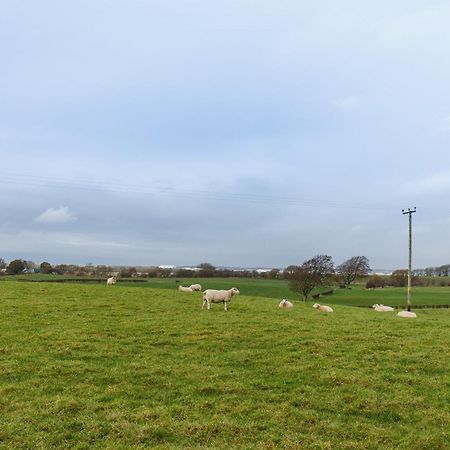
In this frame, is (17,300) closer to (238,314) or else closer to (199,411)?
(238,314)

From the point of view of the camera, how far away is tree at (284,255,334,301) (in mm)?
74875

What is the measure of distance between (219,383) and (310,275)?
214 ft

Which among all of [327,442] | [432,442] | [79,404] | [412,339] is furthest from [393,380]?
[79,404]

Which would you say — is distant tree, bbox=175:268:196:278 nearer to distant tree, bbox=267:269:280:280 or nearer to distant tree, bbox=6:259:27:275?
distant tree, bbox=267:269:280:280

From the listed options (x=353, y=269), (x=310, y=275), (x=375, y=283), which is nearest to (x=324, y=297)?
(x=310, y=275)

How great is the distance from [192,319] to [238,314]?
2895mm

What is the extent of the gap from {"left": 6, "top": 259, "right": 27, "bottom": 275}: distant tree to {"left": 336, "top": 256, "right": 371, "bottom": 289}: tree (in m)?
74.6

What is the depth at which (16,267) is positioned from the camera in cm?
9088

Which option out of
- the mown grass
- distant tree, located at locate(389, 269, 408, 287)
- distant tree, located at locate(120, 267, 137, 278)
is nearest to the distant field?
the mown grass

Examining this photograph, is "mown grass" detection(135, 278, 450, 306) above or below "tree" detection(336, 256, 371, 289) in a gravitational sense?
below

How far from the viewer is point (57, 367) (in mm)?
12953

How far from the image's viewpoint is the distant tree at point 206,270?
119750 mm

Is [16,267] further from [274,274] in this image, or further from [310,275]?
[274,274]

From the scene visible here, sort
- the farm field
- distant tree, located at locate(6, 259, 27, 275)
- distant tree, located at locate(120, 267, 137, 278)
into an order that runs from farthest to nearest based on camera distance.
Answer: distant tree, located at locate(120, 267, 137, 278) → distant tree, located at locate(6, 259, 27, 275) → the farm field
